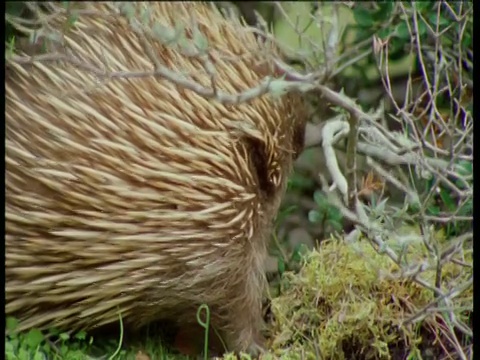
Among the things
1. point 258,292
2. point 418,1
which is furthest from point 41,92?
point 418,1

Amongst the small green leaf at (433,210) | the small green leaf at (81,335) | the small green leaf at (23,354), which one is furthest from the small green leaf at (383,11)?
→ the small green leaf at (23,354)

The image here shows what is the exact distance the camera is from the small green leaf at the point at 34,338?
1.97m

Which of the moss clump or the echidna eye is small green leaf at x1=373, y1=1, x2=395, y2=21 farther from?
the moss clump

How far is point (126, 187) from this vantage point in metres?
1.91

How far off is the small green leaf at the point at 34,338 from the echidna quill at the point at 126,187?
0.08ft

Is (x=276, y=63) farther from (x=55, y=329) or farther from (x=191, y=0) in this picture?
(x=55, y=329)

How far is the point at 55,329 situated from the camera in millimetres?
1999

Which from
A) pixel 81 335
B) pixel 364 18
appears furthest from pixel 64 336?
pixel 364 18

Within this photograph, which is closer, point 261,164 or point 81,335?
point 81,335

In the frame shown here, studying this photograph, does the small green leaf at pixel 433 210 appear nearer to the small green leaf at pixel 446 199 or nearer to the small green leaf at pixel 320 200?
the small green leaf at pixel 446 199

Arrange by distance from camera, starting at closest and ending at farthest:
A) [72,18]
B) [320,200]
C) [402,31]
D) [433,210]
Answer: [72,18]
[433,210]
[320,200]
[402,31]

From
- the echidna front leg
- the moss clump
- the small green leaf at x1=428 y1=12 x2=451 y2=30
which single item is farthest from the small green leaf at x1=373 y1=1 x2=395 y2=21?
the echidna front leg

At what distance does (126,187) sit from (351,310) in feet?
1.82

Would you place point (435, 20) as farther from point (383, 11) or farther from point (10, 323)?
point (10, 323)
